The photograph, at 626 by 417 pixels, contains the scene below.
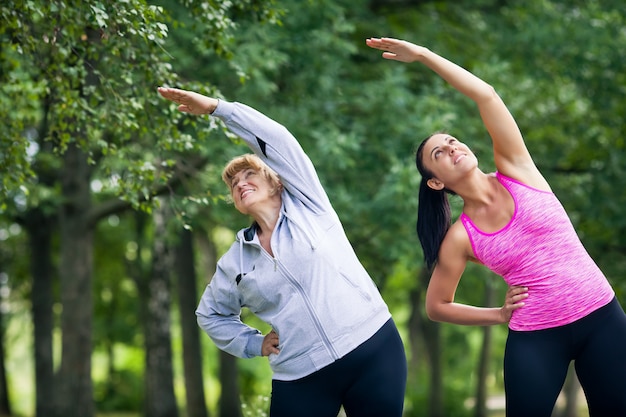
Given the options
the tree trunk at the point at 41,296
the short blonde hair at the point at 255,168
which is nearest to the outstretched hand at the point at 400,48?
the short blonde hair at the point at 255,168

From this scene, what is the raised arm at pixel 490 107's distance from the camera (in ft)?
12.0

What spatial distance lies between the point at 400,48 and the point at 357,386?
4.48 feet

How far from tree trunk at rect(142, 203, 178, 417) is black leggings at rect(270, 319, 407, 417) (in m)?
11.7

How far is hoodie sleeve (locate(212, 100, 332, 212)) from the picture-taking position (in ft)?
12.1

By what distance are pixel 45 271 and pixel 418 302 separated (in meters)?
8.16

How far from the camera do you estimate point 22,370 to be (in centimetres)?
3656

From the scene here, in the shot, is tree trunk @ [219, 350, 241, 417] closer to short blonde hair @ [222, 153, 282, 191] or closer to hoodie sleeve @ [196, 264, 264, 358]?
hoodie sleeve @ [196, 264, 264, 358]

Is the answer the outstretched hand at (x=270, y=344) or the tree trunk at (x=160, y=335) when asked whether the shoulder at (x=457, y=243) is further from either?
the tree trunk at (x=160, y=335)

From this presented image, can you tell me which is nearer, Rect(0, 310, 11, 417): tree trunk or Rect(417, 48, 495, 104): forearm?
Rect(417, 48, 495, 104): forearm

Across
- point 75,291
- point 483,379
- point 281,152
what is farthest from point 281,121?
point 483,379

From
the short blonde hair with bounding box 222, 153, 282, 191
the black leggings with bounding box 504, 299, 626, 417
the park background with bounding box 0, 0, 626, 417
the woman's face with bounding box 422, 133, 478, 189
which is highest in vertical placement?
the woman's face with bounding box 422, 133, 478, 189

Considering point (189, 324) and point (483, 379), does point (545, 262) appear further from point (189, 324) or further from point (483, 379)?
point (483, 379)

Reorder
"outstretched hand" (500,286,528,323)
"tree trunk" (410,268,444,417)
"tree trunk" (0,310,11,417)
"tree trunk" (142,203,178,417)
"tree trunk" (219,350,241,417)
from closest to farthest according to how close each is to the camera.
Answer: "outstretched hand" (500,286,528,323), "tree trunk" (142,203,178,417), "tree trunk" (219,350,241,417), "tree trunk" (410,268,444,417), "tree trunk" (0,310,11,417)

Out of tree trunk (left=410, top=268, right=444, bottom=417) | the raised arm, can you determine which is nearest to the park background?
tree trunk (left=410, top=268, right=444, bottom=417)
